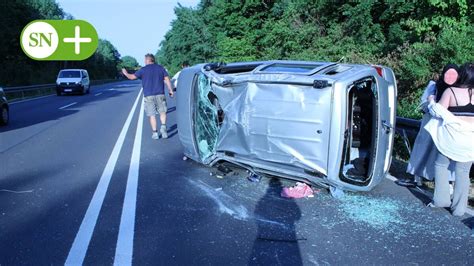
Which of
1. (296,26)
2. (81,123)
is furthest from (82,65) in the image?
(81,123)

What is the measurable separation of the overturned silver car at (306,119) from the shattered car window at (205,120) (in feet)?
0.14

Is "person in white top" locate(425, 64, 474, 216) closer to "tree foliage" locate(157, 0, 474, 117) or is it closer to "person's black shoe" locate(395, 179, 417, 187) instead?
"person's black shoe" locate(395, 179, 417, 187)

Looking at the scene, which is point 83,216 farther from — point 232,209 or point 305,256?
point 305,256

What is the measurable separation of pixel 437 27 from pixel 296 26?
29.7 ft

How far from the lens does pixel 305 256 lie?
3.52 metres

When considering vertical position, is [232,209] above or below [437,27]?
below

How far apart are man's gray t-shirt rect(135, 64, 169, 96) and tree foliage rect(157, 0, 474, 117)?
598 centimetres

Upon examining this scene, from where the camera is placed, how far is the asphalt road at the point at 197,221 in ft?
11.7

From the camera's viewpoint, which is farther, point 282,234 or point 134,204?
point 134,204

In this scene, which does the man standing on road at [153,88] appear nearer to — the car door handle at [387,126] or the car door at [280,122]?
the car door at [280,122]

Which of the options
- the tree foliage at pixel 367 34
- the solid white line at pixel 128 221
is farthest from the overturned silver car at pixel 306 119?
the tree foliage at pixel 367 34

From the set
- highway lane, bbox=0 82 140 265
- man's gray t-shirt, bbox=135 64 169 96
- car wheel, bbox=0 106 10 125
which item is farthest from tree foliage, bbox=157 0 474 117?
car wheel, bbox=0 106 10 125

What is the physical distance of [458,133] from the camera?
4.39 m

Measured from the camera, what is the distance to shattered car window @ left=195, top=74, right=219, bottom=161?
A: 6168 mm
